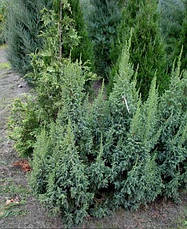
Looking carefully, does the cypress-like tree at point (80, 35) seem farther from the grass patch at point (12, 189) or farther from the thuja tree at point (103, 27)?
the grass patch at point (12, 189)

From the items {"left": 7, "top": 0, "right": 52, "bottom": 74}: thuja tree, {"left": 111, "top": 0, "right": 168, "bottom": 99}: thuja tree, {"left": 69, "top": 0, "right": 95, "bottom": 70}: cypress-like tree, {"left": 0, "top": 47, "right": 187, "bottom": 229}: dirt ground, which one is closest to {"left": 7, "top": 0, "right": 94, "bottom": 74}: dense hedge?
{"left": 7, "top": 0, "right": 52, "bottom": 74}: thuja tree

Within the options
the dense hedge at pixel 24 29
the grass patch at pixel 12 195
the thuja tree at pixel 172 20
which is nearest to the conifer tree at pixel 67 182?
the grass patch at pixel 12 195

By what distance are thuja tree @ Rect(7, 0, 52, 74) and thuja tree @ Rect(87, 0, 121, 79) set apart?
112 cm

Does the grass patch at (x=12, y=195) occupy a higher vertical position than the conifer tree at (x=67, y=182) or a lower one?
lower

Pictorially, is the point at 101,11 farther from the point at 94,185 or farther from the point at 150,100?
the point at 94,185

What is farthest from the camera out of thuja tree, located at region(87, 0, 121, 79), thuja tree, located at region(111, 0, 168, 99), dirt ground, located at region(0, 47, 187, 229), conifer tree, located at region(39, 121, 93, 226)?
thuja tree, located at region(87, 0, 121, 79)

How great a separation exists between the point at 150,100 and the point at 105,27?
13.3ft

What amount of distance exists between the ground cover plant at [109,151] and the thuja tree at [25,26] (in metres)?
3.44

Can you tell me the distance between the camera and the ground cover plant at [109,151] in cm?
236

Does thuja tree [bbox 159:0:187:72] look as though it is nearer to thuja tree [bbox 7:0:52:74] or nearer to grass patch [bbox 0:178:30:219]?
thuja tree [bbox 7:0:52:74]

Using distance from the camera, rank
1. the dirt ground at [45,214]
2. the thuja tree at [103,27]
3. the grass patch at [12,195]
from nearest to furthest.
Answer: the dirt ground at [45,214] → the grass patch at [12,195] → the thuja tree at [103,27]

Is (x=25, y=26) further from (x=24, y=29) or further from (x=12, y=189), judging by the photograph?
(x=12, y=189)

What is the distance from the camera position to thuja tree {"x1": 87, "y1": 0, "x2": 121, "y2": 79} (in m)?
6.09

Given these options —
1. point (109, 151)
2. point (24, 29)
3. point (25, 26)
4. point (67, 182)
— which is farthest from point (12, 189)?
point (25, 26)
